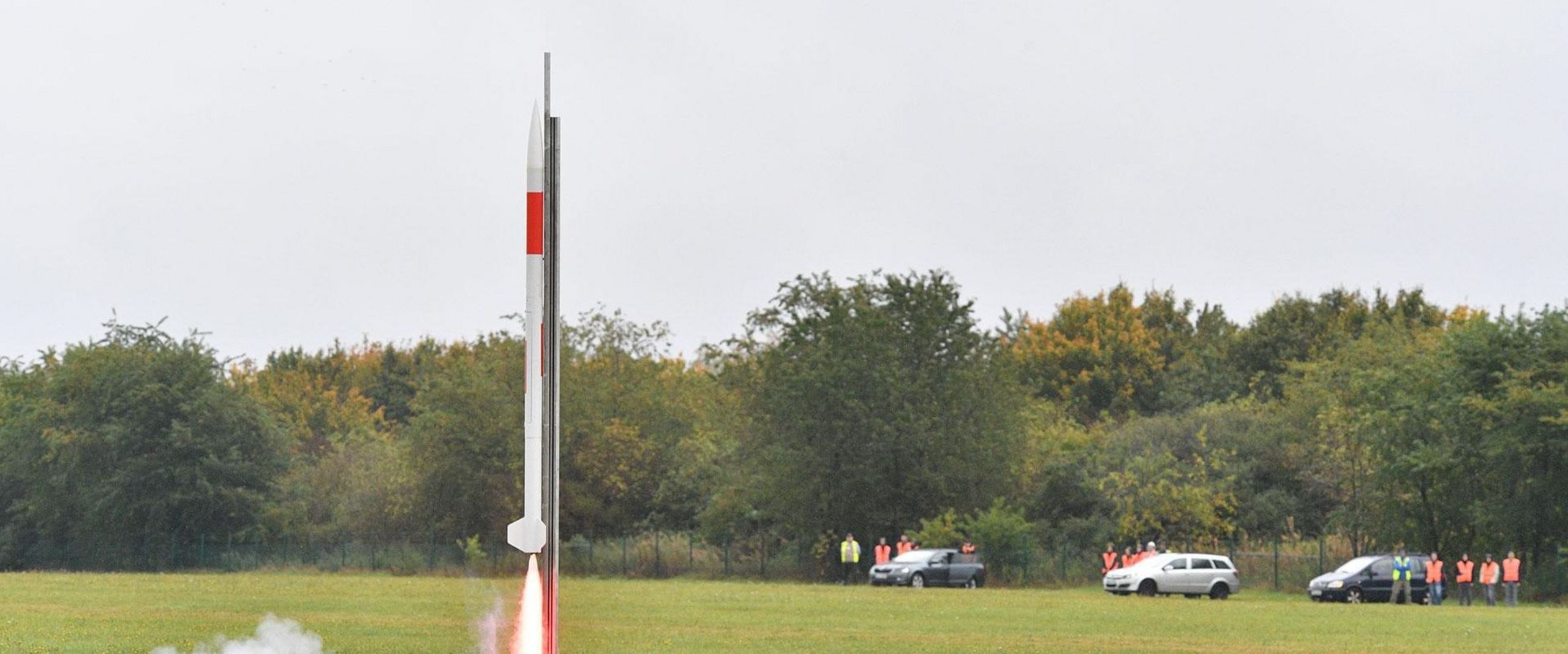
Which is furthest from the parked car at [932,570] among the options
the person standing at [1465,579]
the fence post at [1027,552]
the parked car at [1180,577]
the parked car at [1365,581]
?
the person standing at [1465,579]

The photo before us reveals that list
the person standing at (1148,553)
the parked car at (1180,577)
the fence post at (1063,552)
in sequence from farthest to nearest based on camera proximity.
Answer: the fence post at (1063,552) < the person standing at (1148,553) < the parked car at (1180,577)

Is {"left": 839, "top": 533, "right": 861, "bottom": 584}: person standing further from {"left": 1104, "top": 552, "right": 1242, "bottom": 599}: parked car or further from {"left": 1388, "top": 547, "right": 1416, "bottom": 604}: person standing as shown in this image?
{"left": 1388, "top": 547, "right": 1416, "bottom": 604}: person standing

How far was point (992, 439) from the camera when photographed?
62.3 meters

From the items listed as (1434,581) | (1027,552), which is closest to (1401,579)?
(1434,581)

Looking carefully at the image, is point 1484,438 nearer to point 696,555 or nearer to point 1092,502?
point 1092,502

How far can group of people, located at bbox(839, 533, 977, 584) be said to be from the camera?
56.8 meters

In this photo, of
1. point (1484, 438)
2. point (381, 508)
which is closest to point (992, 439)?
point (1484, 438)

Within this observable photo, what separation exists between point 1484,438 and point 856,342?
1905cm

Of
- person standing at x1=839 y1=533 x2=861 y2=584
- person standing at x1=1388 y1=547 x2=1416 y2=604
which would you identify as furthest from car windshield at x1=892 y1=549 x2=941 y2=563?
person standing at x1=1388 y1=547 x2=1416 y2=604

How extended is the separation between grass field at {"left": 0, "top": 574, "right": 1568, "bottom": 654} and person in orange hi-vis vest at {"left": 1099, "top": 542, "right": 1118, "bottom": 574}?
152 inches

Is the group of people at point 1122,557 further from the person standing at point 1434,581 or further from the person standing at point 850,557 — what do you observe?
the person standing at point 850,557

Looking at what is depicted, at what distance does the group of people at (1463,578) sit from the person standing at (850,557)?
50.7 ft

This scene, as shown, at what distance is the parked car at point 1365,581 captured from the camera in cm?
4744

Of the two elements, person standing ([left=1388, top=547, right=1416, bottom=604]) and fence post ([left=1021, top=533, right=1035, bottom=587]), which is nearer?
person standing ([left=1388, top=547, right=1416, bottom=604])
